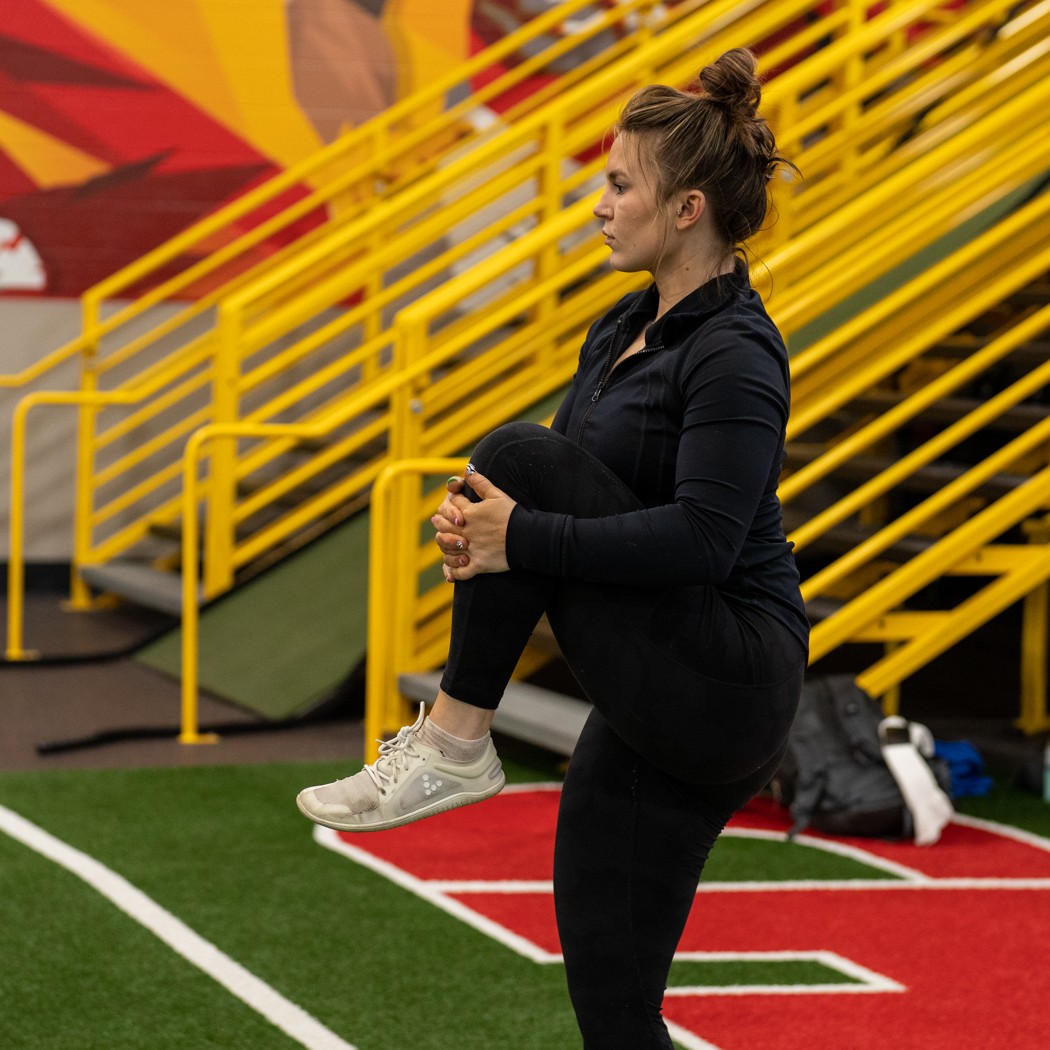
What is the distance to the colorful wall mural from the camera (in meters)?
9.24

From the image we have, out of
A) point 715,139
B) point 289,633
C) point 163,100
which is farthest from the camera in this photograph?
point 163,100

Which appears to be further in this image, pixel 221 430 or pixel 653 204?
pixel 221 430

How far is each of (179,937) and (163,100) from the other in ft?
21.4

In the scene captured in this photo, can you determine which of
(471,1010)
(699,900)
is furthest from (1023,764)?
(471,1010)

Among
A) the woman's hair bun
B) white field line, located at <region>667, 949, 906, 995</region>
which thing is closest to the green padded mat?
white field line, located at <region>667, 949, 906, 995</region>

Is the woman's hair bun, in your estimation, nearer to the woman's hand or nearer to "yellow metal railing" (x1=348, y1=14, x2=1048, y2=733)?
the woman's hand

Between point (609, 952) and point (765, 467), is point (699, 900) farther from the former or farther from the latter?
point (765, 467)

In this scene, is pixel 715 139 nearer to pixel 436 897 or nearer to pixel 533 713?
pixel 436 897

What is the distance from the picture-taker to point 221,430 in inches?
237

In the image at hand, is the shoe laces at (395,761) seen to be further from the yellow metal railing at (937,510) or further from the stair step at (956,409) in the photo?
the stair step at (956,409)

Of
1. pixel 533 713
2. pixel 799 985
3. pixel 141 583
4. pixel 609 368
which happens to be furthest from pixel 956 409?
pixel 609 368

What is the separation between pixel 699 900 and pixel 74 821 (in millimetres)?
1732

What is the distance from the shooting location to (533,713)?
17.7ft

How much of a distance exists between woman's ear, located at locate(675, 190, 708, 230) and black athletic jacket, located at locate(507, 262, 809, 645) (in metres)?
0.08
